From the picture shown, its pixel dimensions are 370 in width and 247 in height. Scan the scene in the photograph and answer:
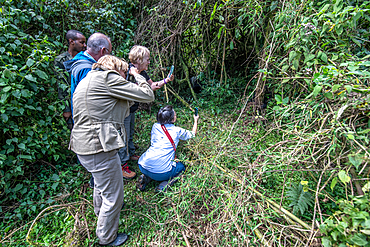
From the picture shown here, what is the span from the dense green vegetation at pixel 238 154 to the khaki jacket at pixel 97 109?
1.06 metres

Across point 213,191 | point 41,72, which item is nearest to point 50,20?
point 41,72

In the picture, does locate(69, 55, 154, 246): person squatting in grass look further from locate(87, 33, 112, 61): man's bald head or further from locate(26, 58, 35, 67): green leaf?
locate(26, 58, 35, 67): green leaf

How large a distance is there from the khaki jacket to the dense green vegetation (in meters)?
1.06

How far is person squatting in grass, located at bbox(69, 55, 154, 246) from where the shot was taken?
167 centimetres

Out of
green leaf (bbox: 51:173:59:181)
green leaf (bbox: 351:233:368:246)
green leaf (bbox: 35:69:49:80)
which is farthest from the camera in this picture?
green leaf (bbox: 51:173:59:181)

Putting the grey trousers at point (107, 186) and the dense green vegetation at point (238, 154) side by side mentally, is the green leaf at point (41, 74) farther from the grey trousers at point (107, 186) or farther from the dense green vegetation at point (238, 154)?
the grey trousers at point (107, 186)

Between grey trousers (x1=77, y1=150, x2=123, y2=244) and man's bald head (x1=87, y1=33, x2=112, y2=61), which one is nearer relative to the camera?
grey trousers (x1=77, y1=150, x2=123, y2=244)

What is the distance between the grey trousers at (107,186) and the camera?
5.76 feet

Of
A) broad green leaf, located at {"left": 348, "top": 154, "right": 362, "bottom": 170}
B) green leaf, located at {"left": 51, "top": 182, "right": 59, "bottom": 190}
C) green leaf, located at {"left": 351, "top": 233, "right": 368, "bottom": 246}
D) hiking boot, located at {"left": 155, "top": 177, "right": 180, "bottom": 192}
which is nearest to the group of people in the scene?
hiking boot, located at {"left": 155, "top": 177, "right": 180, "bottom": 192}

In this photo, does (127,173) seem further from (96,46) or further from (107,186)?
(96,46)

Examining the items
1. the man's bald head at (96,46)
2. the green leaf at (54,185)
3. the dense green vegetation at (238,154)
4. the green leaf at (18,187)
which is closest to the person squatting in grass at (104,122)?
the man's bald head at (96,46)

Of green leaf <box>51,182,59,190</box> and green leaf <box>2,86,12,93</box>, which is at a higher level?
green leaf <box>2,86,12,93</box>

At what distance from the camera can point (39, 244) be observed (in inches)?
77.2

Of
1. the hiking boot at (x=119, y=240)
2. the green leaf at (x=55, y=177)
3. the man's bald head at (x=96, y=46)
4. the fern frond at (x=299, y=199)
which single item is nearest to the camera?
the fern frond at (x=299, y=199)
